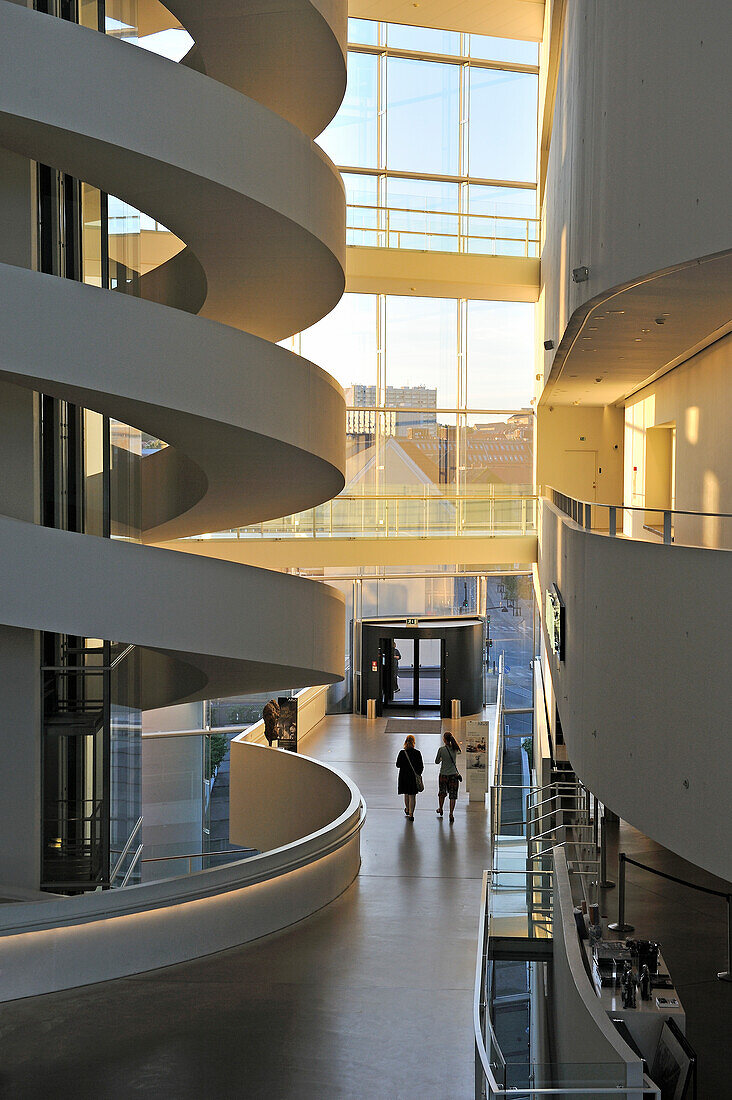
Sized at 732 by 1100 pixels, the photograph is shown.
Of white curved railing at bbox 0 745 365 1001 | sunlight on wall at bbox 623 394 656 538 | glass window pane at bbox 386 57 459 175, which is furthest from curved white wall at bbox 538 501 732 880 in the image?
glass window pane at bbox 386 57 459 175

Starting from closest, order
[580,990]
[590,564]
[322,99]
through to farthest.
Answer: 1. [580,990]
2. [590,564]
3. [322,99]

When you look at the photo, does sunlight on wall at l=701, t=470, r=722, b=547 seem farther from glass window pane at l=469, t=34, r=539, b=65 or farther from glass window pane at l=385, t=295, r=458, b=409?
glass window pane at l=469, t=34, r=539, b=65

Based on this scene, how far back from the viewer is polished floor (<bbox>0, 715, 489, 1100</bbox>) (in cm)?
613

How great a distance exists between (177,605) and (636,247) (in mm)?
3924

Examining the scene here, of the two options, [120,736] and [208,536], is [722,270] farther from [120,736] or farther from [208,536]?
[208,536]

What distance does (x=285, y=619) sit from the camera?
8578 millimetres

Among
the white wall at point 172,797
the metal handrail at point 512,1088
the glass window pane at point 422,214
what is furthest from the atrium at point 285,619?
the glass window pane at point 422,214

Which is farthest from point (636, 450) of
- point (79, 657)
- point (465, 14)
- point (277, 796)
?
point (79, 657)

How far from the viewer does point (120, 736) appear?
31.0ft

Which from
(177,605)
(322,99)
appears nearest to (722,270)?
(177,605)

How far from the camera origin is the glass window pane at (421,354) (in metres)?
23.7

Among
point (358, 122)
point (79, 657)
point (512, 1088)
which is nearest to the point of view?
point (512, 1088)

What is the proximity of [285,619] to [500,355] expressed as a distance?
54.6 feet

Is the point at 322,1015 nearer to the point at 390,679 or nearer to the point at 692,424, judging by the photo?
the point at 692,424
